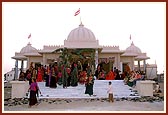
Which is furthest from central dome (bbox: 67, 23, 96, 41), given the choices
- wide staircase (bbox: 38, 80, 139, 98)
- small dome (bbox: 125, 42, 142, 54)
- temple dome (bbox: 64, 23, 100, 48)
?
wide staircase (bbox: 38, 80, 139, 98)

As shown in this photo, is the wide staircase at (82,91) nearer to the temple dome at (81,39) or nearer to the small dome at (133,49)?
the temple dome at (81,39)

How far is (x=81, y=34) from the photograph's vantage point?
85.5 feet

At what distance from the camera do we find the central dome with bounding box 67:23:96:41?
84.1 feet

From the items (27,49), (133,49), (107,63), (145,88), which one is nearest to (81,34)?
(107,63)

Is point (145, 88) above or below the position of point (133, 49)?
below

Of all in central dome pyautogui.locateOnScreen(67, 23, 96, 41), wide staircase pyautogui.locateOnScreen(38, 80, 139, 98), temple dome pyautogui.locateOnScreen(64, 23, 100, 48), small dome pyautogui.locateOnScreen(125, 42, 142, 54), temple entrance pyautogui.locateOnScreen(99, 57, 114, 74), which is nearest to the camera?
wide staircase pyautogui.locateOnScreen(38, 80, 139, 98)

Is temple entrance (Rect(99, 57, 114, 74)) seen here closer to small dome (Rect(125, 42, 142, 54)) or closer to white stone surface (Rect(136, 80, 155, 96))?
small dome (Rect(125, 42, 142, 54))

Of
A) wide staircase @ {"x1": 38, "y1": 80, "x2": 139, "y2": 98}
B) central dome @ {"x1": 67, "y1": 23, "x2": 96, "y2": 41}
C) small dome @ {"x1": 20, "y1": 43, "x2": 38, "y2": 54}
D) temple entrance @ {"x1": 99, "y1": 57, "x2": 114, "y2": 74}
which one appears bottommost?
wide staircase @ {"x1": 38, "y1": 80, "x2": 139, "y2": 98}

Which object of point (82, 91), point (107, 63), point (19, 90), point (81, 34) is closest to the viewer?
point (19, 90)

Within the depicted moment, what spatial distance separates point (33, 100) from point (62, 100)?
1535 millimetres

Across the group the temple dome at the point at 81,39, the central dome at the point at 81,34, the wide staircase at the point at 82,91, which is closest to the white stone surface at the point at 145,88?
the wide staircase at the point at 82,91

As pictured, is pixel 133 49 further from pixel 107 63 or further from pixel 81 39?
pixel 81 39

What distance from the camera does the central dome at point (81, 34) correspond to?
25625 millimetres

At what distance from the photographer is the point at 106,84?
54.6ft
